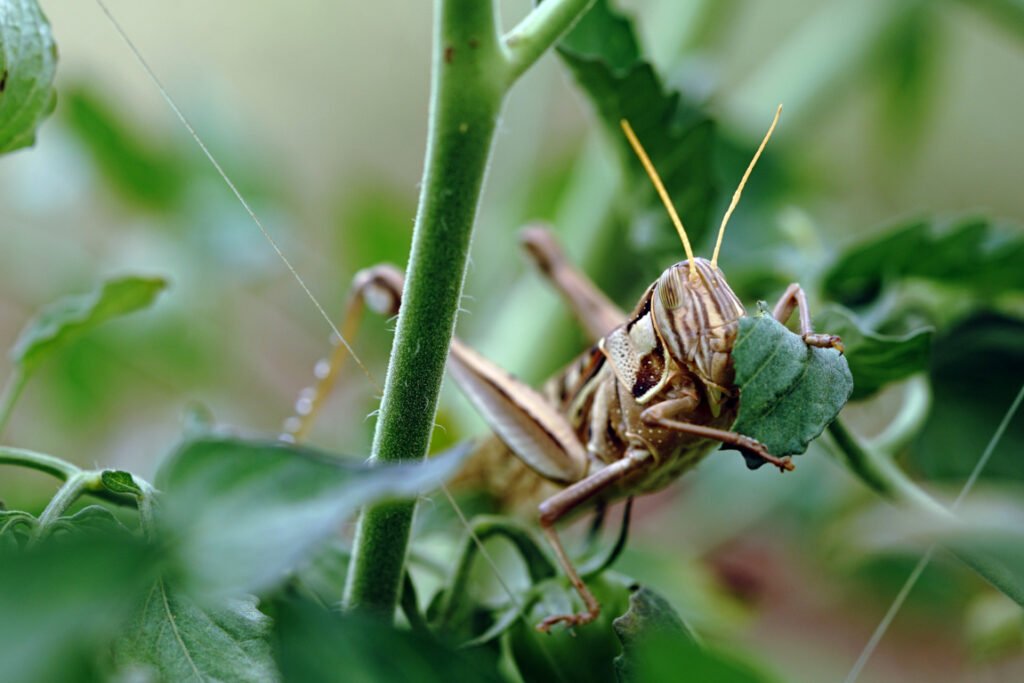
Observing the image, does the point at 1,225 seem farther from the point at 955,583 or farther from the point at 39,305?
the point at 955,583

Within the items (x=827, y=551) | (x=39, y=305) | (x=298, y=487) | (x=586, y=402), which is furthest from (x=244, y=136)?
(x=298, y=487)

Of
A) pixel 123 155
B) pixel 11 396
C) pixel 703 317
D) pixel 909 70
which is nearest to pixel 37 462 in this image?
pixel 11 396

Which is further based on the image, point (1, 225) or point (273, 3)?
point (273, 3)

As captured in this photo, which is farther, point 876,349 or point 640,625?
point 876,349

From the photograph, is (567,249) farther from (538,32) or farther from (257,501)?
(257,501)

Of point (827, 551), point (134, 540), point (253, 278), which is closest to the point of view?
point (134, 540)

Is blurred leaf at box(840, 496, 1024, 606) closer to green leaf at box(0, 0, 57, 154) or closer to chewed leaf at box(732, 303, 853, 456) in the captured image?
chewed leaf at box(732, 303, 853, 456)

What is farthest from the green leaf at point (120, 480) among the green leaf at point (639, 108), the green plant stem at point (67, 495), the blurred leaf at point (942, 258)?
the blurred leaf at point (942, 258)
